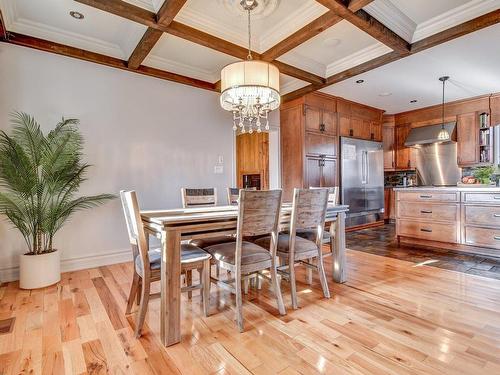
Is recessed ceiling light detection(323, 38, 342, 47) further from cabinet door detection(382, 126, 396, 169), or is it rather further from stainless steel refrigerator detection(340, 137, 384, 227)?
cabinet door detection(382, 126, 396, 169)

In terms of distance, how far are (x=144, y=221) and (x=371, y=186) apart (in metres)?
4.88

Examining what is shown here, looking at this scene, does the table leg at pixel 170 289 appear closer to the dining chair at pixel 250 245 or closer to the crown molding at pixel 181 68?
the dining chair at pixel 250 245

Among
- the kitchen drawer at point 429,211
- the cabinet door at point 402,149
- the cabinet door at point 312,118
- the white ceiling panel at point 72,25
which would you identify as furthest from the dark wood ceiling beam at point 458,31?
the cabinet door at point 402,149

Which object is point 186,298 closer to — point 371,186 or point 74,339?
point 74,339

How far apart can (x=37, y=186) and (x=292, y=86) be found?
3.79m

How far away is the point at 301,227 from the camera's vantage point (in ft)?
7.27

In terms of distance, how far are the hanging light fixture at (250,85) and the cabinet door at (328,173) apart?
2442 mm

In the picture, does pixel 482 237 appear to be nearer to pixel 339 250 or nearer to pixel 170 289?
pixel 339 250

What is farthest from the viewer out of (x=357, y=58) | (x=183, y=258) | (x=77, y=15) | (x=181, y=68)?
(x=181, y=68)

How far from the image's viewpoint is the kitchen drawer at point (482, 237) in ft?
Answer: 10.6

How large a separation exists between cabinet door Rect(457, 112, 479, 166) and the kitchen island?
218cm

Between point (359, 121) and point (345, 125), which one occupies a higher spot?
point (359, 121)

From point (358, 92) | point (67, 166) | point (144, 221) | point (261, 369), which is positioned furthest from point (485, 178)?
point (67, 166)

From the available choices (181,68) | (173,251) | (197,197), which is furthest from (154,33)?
(173,251)
